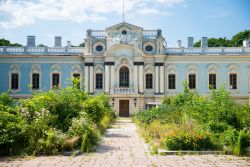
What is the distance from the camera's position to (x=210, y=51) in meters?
35.0

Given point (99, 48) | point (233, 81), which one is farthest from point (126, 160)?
point (233, 81)

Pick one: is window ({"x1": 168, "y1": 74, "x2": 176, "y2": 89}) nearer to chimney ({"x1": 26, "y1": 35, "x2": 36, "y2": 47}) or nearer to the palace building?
the palace building

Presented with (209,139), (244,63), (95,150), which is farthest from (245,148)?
(244,63)

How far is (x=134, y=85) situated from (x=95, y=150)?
21.9 m

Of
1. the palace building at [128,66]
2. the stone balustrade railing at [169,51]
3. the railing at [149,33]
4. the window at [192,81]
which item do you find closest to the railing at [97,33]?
the palace building at [128,66]

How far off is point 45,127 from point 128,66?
22300mm

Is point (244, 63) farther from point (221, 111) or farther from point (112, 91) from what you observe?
point (221, 111)

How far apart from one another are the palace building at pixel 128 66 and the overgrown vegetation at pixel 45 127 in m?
19.4

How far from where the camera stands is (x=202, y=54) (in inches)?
1368

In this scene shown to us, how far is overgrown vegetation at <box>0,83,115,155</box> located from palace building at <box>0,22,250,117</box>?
19.4 metres

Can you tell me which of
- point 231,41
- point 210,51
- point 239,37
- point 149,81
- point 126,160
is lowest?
point 126,160

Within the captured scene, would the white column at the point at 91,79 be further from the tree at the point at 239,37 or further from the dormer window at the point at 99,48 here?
the tree at the point at 239,37

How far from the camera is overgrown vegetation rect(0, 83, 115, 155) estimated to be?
10.8m

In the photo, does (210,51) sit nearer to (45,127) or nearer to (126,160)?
(45,127)
